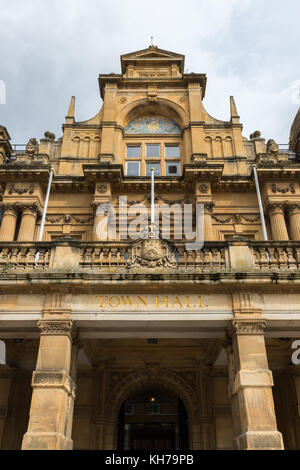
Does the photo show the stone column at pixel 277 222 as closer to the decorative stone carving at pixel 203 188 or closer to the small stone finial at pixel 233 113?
the decorative stone carving at pixel 203 188

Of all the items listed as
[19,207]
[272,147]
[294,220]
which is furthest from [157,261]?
[272,147]

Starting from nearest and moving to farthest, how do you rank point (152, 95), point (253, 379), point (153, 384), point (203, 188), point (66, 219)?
point (253, 379), point (153, 384), point (66, 219), point (203, 188), point (152, 95)

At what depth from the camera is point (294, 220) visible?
2005 centimetres

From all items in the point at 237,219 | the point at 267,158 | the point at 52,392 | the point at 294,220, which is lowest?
the point at 52,392

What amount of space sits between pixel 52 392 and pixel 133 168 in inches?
578

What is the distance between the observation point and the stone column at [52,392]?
31.5ft

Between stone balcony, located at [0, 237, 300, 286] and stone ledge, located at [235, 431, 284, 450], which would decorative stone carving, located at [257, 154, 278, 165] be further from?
stone ledge, located at [235, 431, 284, 450]

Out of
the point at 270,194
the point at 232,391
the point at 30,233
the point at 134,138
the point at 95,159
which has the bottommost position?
the point at 232,391

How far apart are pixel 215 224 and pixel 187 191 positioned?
90.6 inches

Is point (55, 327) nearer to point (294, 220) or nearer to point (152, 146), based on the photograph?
point (294, 220)
